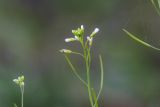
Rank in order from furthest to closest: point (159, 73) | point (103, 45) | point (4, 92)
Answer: point (103, 45)
point (159, 73)
point (4, 92)

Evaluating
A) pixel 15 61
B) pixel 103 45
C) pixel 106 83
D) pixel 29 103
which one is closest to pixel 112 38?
pixel 103 45

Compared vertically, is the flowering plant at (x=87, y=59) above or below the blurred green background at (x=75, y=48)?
below

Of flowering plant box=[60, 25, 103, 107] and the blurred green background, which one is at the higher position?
→ the blurred green background

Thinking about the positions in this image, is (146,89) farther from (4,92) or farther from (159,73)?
(4,92)

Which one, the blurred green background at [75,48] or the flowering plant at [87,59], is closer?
the flowering plant at [87,59]

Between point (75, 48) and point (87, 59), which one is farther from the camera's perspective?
point (75, 48)

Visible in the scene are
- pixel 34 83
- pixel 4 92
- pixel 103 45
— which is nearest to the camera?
pixel 4 92

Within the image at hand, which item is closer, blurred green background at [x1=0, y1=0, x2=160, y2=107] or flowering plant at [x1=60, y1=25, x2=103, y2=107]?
flowering plant at [x1=60, y1=25, x2=103, y2=107]

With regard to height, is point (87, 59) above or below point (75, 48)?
below
